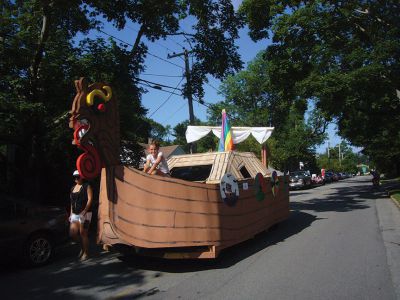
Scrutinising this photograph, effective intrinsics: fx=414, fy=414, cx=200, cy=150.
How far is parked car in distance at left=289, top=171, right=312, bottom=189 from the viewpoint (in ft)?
117

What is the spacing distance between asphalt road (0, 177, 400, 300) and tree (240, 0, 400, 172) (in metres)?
10.5

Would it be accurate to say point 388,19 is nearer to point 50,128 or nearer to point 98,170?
point 50,128

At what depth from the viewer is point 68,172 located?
13.5 metres

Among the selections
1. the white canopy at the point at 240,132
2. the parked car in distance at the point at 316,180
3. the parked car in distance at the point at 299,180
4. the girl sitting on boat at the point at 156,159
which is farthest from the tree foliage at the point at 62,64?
the parked car in distance at the point at 316,180

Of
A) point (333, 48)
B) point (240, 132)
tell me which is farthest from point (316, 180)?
point (240, 132)

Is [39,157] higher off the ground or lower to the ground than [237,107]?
lower

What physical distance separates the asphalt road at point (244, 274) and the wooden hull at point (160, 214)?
0.51 m

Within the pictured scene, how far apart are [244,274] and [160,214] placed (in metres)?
1.61

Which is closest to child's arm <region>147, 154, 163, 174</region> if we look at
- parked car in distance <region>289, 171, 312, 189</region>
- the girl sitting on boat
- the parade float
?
the girl sitting on boat

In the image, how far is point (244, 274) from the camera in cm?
641

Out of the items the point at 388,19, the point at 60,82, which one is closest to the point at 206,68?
the point at 60,82

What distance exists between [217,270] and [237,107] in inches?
2009

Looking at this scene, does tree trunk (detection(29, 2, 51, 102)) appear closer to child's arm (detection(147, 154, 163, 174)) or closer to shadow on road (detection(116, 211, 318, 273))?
child's arm (detection(147, 154, 163, 174))

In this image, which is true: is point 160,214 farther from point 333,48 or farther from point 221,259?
point 333,48
